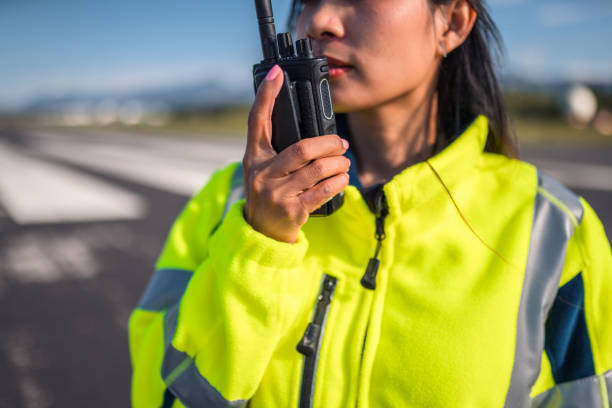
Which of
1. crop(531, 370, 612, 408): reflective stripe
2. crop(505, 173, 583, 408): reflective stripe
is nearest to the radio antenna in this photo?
crop(505, 173, 583, 408): reflective stripe

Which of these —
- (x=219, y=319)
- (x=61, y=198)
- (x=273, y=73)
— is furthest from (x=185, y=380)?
(x=61, y=198)

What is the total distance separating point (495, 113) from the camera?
1.50 m

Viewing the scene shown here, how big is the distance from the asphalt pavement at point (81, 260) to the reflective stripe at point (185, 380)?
1679 millimetres

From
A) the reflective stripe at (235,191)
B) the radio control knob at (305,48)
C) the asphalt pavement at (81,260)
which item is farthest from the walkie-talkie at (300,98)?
the asphalt pavement at (81,260)

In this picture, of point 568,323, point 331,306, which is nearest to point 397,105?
point 331,306

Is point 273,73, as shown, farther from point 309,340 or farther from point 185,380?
point 185,380

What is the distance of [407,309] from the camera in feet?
3.81

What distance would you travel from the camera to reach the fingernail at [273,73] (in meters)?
0.95

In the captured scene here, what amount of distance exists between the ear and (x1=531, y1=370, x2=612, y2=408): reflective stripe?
93 cm

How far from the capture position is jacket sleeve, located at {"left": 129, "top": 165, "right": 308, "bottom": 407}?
3.35ft

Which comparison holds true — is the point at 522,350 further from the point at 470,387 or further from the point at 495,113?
the point at 495,113

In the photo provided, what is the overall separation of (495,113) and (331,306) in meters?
0.82

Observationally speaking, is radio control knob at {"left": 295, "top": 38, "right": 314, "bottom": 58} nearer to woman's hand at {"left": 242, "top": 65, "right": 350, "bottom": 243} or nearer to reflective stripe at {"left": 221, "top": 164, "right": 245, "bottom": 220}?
woman's hand at {"left": 242, "top": 65, "right": 350, "bottom": 243}

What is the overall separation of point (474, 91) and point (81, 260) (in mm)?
4263
